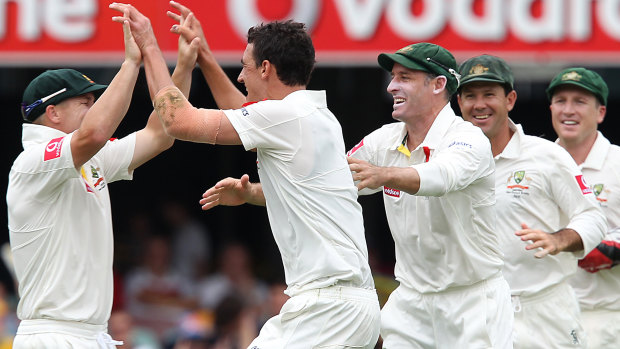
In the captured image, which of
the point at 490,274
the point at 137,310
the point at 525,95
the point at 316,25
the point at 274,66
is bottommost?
the point at 137,310

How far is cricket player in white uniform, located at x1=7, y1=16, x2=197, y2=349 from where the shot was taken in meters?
5.22

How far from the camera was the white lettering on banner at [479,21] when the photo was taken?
28.3ft

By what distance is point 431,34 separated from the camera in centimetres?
865

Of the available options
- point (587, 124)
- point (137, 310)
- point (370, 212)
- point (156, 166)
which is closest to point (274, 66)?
point (587, 124)

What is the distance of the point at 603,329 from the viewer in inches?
264

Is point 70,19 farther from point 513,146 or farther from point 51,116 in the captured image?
point 513,146

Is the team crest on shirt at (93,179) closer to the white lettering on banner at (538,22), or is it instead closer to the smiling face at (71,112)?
the smiling face at (71,112)

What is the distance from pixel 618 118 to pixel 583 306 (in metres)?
6.20

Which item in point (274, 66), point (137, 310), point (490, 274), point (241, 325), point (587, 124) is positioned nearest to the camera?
point (274, 66)

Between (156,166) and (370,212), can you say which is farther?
(156,166)

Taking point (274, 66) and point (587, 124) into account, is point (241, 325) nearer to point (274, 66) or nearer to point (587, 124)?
point (587, 124)

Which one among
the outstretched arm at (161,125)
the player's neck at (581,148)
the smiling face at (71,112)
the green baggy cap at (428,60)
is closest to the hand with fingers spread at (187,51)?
the outstretched arm at (161,125)

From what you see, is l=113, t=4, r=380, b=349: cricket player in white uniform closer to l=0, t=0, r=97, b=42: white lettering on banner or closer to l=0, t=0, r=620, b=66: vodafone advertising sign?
l=0, t=0, r=620, b=66: vodafone advertising sign

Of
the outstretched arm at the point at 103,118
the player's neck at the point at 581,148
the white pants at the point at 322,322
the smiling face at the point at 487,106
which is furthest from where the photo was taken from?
the player's neck at the point at 581,148
